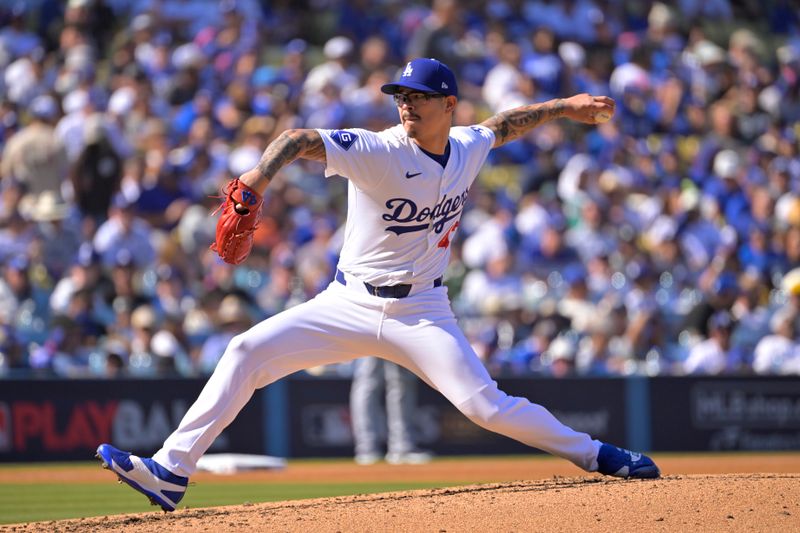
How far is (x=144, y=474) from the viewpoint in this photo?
19.3 feet

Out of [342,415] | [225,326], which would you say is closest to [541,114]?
[225,326]

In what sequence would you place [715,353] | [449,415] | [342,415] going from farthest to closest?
[715,353], [449,415], [342,415]

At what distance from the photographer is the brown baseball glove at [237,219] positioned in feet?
18.1

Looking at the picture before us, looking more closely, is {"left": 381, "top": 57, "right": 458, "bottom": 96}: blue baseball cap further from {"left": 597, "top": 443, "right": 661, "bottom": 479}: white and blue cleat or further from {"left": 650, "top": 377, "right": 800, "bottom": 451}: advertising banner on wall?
{"left": 650, "top": 377, "right": 800, "bottom": 451}: advertising banner on wall

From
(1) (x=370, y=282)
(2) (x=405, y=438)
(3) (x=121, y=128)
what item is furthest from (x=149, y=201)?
(1) (x=370, y=282)

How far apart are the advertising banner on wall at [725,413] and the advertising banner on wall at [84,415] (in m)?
4.18

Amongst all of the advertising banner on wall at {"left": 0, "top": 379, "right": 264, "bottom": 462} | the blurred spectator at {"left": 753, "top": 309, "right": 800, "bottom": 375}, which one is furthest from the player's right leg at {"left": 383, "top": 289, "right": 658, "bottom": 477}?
the blurred spectator at {"left": 753, "top": 309, "right": 800, "bottom": 375}

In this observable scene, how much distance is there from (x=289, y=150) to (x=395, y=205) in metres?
0.63

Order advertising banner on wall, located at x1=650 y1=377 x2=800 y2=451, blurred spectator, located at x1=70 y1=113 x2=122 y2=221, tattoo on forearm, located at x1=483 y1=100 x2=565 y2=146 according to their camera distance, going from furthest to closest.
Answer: blurred spectator, located at x1=70 y1=113 x2=122 y2=221 < advertising banner on wall, located at x1=650 y1=377 x2=800 y2=451 < tattoo on forearm, located at x1=483 y1=100 x2=565 y2=146

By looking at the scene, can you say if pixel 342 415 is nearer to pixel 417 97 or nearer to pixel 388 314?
pixel 388 314

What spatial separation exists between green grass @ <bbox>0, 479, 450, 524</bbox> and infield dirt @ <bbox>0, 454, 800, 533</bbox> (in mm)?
2241

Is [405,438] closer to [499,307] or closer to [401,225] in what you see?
[499,307]

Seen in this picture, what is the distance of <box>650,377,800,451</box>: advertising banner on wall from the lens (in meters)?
13.1

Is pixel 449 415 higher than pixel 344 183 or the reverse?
the reverse
